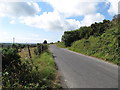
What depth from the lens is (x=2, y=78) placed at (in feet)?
17.7

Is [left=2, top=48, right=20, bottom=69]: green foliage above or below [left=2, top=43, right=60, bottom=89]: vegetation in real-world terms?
above

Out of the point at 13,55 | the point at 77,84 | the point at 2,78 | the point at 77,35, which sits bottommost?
the point at 77,84

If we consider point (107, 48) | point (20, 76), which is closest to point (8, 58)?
point (20, 76)

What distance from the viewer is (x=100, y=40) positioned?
66.7 ft

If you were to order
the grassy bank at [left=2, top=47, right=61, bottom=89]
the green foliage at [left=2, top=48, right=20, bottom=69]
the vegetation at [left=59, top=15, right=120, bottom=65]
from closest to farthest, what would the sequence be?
the grassy bank at [left=2, top=47, right=61, bottom=89] → the green foliage at [left=2, top=48, right=20, bottom=69] → the vegetation at [left=59, top=15, right=120, bottom=65]

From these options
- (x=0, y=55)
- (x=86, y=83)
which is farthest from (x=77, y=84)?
(x=0, y=55)

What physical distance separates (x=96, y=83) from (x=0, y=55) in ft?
15.2

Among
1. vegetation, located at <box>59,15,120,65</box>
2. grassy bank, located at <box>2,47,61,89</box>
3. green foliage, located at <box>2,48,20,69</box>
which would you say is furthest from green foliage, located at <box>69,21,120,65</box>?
green foliage, located at <box>2,48,20,69</box>

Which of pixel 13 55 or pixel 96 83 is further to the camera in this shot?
pixel 13 55

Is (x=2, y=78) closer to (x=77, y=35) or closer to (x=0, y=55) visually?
(x=0, y=55)

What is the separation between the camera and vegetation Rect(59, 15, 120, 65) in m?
14.5

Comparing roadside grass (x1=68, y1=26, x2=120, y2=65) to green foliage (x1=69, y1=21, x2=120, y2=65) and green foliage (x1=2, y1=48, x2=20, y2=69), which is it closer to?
green foliage (x1=69, y1=21, x2=120, y2=65)

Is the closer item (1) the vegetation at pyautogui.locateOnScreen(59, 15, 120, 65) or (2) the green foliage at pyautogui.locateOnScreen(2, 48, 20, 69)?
(2) the green foliage at pyautogui.locateOnScreen(2, 48, 20, 69)

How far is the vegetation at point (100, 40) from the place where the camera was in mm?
14516
